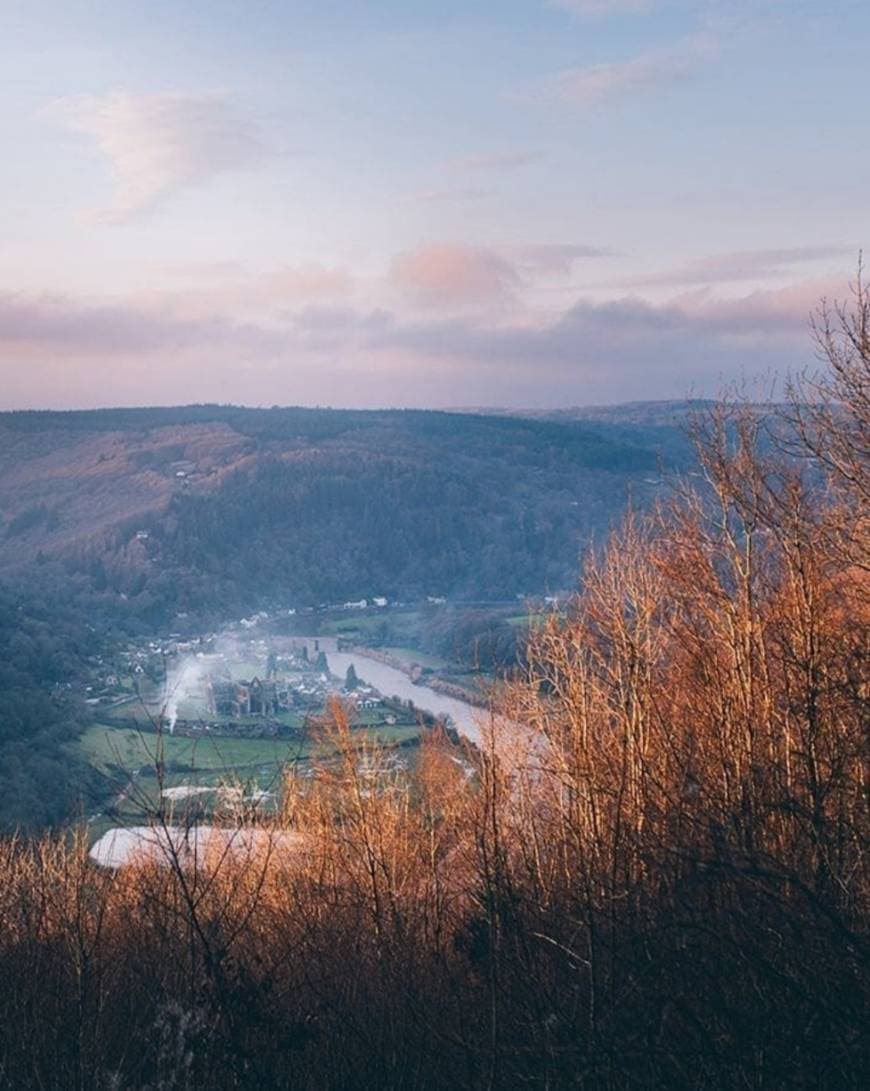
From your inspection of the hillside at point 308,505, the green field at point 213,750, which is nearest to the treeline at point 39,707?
the green field at point 213,750

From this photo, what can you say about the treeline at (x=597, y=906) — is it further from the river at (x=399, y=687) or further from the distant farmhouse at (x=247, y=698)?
the distant farmhouse at (x=247, y=698)

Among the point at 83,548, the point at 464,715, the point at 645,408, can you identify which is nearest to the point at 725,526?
the point at 464,715

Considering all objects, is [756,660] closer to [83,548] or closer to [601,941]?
[601,941]

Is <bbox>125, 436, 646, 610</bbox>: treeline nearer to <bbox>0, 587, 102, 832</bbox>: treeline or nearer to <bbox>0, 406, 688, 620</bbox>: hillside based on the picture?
<bbox>0, 406, 688, 620</bbox>: hillside

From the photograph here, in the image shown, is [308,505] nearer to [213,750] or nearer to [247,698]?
[247,698]

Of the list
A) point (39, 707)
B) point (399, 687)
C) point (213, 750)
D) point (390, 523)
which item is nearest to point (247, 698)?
point (399, 687)

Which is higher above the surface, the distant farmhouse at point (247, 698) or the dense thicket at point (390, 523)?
the dense thicket at point (390, 523)

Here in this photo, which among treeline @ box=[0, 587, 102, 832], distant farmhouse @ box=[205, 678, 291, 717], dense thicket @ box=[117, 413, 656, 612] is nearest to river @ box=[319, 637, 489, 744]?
distant farmhouse @ box=[205, 678, 291, 717]
